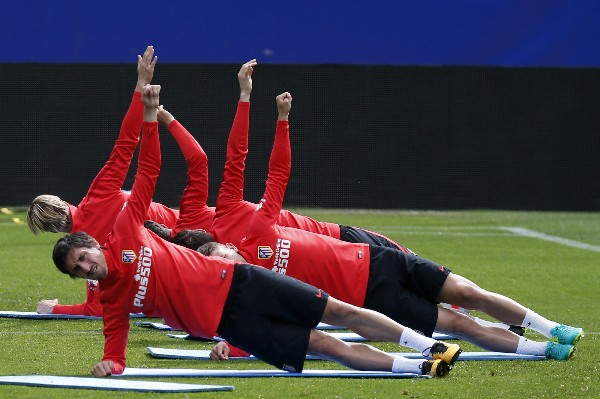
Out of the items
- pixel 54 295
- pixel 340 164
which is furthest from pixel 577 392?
pixel 340 164

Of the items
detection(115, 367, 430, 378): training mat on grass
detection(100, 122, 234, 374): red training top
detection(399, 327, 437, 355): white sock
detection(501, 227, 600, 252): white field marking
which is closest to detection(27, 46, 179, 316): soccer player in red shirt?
detection(115, 367, 430, 378): training mat on grass

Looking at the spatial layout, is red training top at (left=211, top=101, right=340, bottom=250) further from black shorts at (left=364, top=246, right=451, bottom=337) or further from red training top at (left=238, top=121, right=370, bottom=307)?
black shorts at (left=364, top=246, right=451, bottom=337)

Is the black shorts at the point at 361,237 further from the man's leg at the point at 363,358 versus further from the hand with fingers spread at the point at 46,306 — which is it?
the hand with fingers spread at the point at 46,306

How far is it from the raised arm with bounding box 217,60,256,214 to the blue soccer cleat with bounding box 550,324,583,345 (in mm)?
2156

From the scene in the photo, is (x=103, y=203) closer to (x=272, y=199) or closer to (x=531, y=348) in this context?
(x=272, y=199)

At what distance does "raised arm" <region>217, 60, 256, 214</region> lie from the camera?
8211 millimetres

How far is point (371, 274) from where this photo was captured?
746 cm

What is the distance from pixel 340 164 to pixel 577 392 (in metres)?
12.6

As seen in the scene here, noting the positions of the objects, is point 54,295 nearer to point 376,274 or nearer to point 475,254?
point 376,274

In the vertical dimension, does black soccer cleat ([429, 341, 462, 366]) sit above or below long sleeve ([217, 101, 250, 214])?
below

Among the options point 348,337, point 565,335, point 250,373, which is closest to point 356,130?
point 348,337

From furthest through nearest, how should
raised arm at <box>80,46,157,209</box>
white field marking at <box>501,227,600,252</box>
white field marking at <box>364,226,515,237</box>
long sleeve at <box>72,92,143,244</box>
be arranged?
1. white field marking at <box>364,226,515,237</box>
2. white field marking at <box>501,227,600,252</box>
3. long sleeve at <box>72,92,143,244</box>
4. raised arm at <box>80,46,157,209</box>

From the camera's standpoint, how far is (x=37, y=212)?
8234mm

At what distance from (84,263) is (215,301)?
69cm
